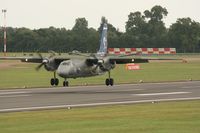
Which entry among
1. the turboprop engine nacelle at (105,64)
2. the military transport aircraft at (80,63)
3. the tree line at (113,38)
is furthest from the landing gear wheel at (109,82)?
the tree line at (113,38)

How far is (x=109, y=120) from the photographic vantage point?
24391 millimetres

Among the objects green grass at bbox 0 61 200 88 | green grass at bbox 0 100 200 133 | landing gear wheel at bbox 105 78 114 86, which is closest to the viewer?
green grass at bbox 0 100 200 133

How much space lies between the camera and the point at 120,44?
15912 cm

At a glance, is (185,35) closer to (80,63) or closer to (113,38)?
(113,38)

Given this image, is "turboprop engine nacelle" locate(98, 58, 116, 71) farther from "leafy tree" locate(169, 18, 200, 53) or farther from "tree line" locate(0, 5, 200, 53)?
"leafy tree" locate(169, 18, 200, 53)

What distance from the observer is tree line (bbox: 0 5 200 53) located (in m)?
160

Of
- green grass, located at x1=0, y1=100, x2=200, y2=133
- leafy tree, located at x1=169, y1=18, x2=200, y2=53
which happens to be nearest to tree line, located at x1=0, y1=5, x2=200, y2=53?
leafy tree, located at x1=169, y1=18, x2=200, y2=53

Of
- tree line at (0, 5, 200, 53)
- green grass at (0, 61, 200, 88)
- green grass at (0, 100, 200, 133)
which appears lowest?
green grass at (0, 100, 200, 133)

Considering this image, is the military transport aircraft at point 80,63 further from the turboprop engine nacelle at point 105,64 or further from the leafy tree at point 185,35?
the leafy tree at point 185,35

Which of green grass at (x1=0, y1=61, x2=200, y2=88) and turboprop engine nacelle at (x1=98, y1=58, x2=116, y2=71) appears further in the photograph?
green grass at (x1=0, y1=61, x2=200, y2=88)

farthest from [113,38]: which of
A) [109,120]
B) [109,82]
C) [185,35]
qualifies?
[109,120]

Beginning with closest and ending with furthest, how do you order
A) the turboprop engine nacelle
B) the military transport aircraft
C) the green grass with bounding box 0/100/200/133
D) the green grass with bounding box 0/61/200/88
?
the green grass with bounding box 0/100/200/133 → the military transport aircraft → the turboprop engine nacelle → the green grass with bounding box 0/61/200/88

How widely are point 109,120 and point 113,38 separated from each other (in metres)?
138

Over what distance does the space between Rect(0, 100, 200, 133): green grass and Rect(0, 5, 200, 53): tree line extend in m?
124
